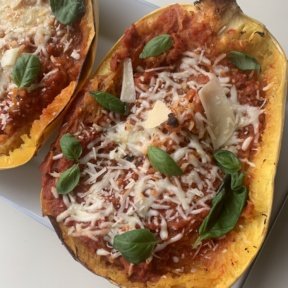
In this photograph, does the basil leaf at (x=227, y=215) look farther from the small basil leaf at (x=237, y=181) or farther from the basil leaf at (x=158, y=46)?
the basil leaf at (x=158, y=46)

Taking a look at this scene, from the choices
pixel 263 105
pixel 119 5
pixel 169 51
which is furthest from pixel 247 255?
pixel 119 5

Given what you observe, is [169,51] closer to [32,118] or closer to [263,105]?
[263,105]

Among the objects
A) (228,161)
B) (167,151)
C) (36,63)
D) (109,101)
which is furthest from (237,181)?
(36,63)

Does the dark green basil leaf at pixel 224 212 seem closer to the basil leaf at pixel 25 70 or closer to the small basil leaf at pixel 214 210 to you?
the small basil leaf at pixel 214 210

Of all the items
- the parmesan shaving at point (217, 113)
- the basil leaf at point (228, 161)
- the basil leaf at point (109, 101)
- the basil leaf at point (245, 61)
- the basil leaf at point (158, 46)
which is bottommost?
the basil leaf at point (109, 101)

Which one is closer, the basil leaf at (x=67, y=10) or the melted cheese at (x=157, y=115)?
the melted cheese at (x=157, y=115)

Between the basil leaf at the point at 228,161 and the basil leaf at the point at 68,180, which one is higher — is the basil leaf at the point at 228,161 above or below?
above

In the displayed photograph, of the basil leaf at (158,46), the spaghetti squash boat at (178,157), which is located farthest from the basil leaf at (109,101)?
the basil leaf at (158,46)
